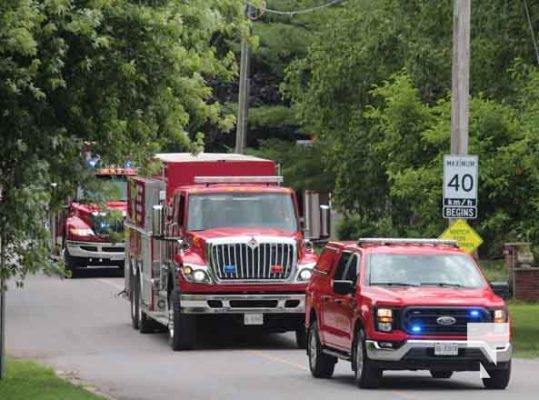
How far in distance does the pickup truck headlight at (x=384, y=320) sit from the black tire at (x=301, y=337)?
7.93 metres

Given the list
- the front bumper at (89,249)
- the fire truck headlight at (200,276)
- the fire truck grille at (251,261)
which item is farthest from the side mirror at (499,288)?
the front bumper at (89,249)

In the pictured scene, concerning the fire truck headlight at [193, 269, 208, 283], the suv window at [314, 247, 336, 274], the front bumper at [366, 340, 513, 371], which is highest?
the suv window at [314, 247, 336, 274]

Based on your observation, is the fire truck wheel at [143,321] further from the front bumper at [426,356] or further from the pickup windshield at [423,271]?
the front bumper at [426,356]

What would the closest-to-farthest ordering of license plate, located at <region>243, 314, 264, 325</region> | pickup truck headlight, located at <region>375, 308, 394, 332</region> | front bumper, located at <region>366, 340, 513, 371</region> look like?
1. front bumper, located at <region>366, 340, 513, 371</region>
2. pickup truck headlight, located at <region>375, 308, 394, 332</region>
3. license plate, located at <region>243, 314, 264, 325</region>

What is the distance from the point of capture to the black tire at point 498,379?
18.6 m

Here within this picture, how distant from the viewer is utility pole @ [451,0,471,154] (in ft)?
84.4

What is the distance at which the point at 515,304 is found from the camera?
1474 inches

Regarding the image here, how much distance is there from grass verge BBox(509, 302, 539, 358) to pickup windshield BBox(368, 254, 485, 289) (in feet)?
22.1

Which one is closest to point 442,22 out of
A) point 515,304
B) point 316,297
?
point 515,304

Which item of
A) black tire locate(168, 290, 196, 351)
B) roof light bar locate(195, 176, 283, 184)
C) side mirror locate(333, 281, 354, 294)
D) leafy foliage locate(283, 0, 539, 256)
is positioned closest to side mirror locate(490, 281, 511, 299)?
leafy foliage locate(283, 0, 539, 256)

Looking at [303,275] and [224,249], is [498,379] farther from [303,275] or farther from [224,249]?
[224,249]

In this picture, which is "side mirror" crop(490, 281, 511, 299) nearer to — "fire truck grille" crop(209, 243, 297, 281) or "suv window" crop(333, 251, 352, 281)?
"suv window" crop(333, 251, 352, 281)

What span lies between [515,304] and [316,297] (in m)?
17.5

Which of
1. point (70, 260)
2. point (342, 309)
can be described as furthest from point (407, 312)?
point (70, 260)
